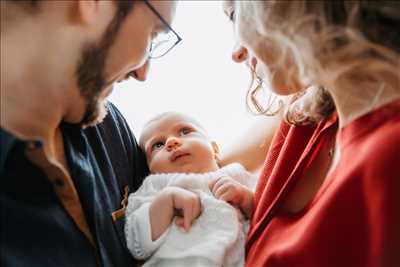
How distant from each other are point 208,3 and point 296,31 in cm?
86

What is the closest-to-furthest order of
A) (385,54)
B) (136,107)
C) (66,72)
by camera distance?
(385,54)
(66,72)
(136,107)

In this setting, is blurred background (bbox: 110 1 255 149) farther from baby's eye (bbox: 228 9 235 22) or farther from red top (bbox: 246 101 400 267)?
red top (bbox: 246 101 400 267)

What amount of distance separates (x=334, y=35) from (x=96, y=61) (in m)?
0.51

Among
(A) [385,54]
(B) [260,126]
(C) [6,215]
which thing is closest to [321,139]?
(A) [385,54]

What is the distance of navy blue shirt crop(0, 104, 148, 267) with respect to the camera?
0.90 m

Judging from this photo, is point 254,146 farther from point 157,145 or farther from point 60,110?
point 60,110

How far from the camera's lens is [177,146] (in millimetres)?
1303

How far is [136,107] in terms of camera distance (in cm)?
184

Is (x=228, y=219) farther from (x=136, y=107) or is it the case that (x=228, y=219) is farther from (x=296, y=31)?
(x=136, y=107)

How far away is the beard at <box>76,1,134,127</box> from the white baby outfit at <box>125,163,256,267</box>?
31 centimetres

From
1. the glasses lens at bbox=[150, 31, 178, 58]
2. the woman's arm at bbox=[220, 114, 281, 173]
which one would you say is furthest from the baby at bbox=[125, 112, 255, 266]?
the glasses lens at bbox=[150, 31, 178, 58]

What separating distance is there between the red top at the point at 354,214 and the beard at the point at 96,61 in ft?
1.67

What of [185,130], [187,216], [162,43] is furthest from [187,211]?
[162,43]

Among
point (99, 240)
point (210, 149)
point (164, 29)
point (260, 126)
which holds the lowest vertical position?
point (260, 126)
